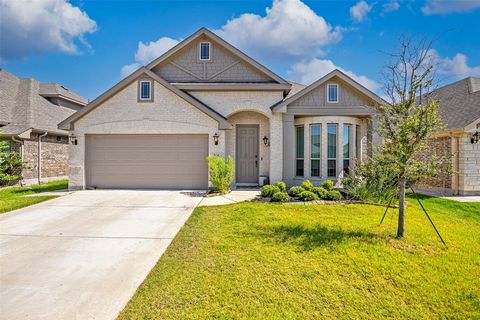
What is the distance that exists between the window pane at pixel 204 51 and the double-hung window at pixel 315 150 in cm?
628

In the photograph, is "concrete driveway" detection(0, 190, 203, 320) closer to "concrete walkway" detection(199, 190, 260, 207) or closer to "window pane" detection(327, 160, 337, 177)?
"concrete walkway" detection(199, 190, 260, 207)

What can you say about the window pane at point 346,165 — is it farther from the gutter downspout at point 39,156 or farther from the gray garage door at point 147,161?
the gutter downspout at point 39,156

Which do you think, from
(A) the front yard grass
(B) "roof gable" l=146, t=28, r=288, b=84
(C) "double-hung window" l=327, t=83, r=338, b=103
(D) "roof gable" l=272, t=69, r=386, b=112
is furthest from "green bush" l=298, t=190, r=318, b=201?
(B) "roof gable" l=146, t=28, r=288, b=84

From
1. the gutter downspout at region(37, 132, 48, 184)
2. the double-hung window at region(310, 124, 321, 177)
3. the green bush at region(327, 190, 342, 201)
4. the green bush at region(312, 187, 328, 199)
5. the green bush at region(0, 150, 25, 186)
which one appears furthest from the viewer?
the gutter downspout at region(37, 132, 48, 184)

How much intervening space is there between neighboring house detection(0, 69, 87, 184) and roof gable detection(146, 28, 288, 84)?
7748mm

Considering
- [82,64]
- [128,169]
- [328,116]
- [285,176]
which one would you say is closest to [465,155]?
[328,116]

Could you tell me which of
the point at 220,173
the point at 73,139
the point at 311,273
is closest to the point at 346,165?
the point at 220,173

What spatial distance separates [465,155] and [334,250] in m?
10.6

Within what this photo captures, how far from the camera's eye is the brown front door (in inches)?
486

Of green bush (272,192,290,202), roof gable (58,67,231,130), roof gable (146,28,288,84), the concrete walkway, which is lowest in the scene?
the concrete walkway

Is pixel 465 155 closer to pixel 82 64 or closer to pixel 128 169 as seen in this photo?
pixel 128 169

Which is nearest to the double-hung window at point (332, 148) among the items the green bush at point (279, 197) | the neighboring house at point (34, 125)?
the green bush at point (279, 197)

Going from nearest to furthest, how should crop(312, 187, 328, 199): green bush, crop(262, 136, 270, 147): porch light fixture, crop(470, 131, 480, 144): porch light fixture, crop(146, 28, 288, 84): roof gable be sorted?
crop(312, 187, 328, 199): green bush
crop(470, 131, 480, 144): porch light fixture
crop(262, 136, 270, 147): porch light fixture
crop(146, 28, 288, 84): roof gable

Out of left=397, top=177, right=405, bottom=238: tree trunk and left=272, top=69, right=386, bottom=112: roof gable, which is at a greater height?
left=272, top=69, right=386, bottom=112: roof gable
